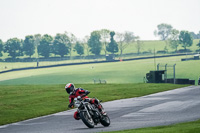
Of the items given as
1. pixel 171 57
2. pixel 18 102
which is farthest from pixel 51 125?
pixel 171 57

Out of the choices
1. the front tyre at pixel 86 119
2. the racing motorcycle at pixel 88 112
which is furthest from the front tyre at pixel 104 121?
the front tyre at pixel 86 119

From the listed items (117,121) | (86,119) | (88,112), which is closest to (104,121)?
(88,112)

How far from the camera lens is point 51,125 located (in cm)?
2067

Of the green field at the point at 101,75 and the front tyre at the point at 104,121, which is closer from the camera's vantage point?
the front tyre at the point at 104,121

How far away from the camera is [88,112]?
17.4 metres

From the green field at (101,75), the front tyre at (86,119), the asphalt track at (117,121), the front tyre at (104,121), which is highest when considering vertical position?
the front tyre at (86,119)

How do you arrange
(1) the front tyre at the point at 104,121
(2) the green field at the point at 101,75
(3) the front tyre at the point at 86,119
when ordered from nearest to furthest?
1. (3) the front tyre at the point at 86,119
2. (1) the front tyre at the point at 104,121
3. (2) the green field at the point at 101,75

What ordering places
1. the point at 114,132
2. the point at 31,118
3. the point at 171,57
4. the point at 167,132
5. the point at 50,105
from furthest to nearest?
the point at 171,57 < the point at 50,105 < the point at 31,118 < the point at 114,132 < the point at 167,132

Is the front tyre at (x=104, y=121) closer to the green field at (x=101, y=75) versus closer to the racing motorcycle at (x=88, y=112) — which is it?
the racing motorcycle at (x=88, y=112)

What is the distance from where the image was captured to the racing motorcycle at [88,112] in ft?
56.1

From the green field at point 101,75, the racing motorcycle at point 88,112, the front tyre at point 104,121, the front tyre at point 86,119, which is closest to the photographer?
the front tyre at point 86,119

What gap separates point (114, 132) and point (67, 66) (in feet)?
404

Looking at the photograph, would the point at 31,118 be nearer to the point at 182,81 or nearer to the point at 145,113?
the point at 145,113

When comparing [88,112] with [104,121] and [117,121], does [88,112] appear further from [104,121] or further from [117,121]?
[117,121]
